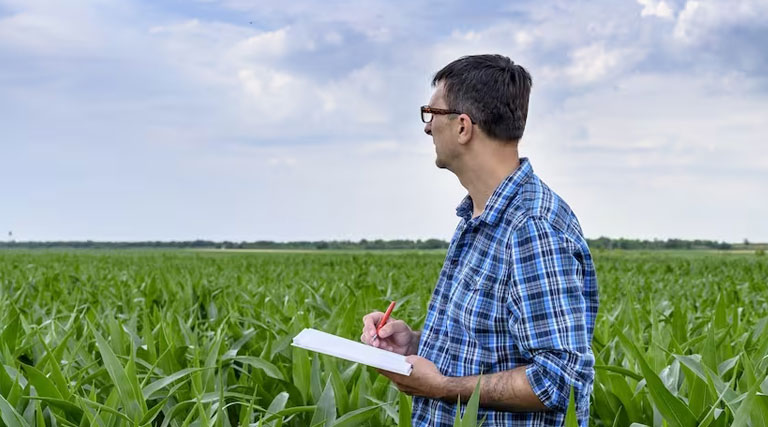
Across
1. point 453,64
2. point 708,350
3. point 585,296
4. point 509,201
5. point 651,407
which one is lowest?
point 651,407

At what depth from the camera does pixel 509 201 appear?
78.2 inches

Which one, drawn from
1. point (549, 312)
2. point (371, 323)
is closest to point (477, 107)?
point (549, 312)

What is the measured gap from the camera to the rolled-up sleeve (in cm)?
179

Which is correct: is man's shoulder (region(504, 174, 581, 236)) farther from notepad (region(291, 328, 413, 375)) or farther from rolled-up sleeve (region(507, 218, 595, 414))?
notepad (region(291, 328, 413, 375))

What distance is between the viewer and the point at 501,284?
6.30 feet

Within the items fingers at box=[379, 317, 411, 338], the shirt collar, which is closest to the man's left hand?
fingers at box=[379, 317, 411, 338]

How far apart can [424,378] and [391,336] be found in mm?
405

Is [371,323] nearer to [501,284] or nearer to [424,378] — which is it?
[424,378]

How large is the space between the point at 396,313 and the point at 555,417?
3.08 metres

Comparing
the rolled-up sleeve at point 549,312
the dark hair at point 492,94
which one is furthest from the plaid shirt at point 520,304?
the dark hair at point 492,94

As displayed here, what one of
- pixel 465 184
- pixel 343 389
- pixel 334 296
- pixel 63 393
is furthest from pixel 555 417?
pixel 334 296

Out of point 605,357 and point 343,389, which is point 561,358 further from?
point 605,357

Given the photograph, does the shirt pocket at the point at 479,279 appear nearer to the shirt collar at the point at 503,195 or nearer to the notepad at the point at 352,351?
the shirt collar at the point at 503,195

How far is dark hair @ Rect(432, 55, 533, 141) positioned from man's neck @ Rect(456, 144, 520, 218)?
4 cm
